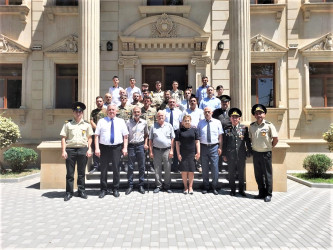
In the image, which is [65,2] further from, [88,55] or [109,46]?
[88,55]

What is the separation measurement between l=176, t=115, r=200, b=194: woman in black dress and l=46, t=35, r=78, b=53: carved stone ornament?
7.47m

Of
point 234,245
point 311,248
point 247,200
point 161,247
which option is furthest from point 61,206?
point 311,248

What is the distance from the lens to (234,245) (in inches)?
159

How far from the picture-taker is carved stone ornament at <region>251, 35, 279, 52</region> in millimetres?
11828

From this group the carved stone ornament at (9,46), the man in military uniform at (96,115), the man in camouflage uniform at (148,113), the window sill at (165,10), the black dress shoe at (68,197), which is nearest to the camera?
the black dress shoe at (68,197)

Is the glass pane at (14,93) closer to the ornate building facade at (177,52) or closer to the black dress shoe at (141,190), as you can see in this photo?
the ornate building facade at (177,52)

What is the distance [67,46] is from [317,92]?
11.3m

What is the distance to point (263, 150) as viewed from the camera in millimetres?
6586

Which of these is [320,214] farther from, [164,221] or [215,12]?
[215,12]

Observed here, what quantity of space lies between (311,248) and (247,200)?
2.55 meters

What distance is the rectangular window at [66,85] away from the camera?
40.2ft

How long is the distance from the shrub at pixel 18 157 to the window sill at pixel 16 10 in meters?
6.05

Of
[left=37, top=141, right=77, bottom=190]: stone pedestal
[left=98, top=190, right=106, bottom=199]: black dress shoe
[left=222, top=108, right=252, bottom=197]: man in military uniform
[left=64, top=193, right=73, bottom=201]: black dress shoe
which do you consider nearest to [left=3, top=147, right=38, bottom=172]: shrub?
[left=37, top=141, right=77, bottom=190]: stone pedestal

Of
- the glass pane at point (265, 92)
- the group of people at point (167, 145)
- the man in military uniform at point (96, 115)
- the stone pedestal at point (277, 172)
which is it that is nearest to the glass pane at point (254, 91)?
the glass pane at point (265, 92)
